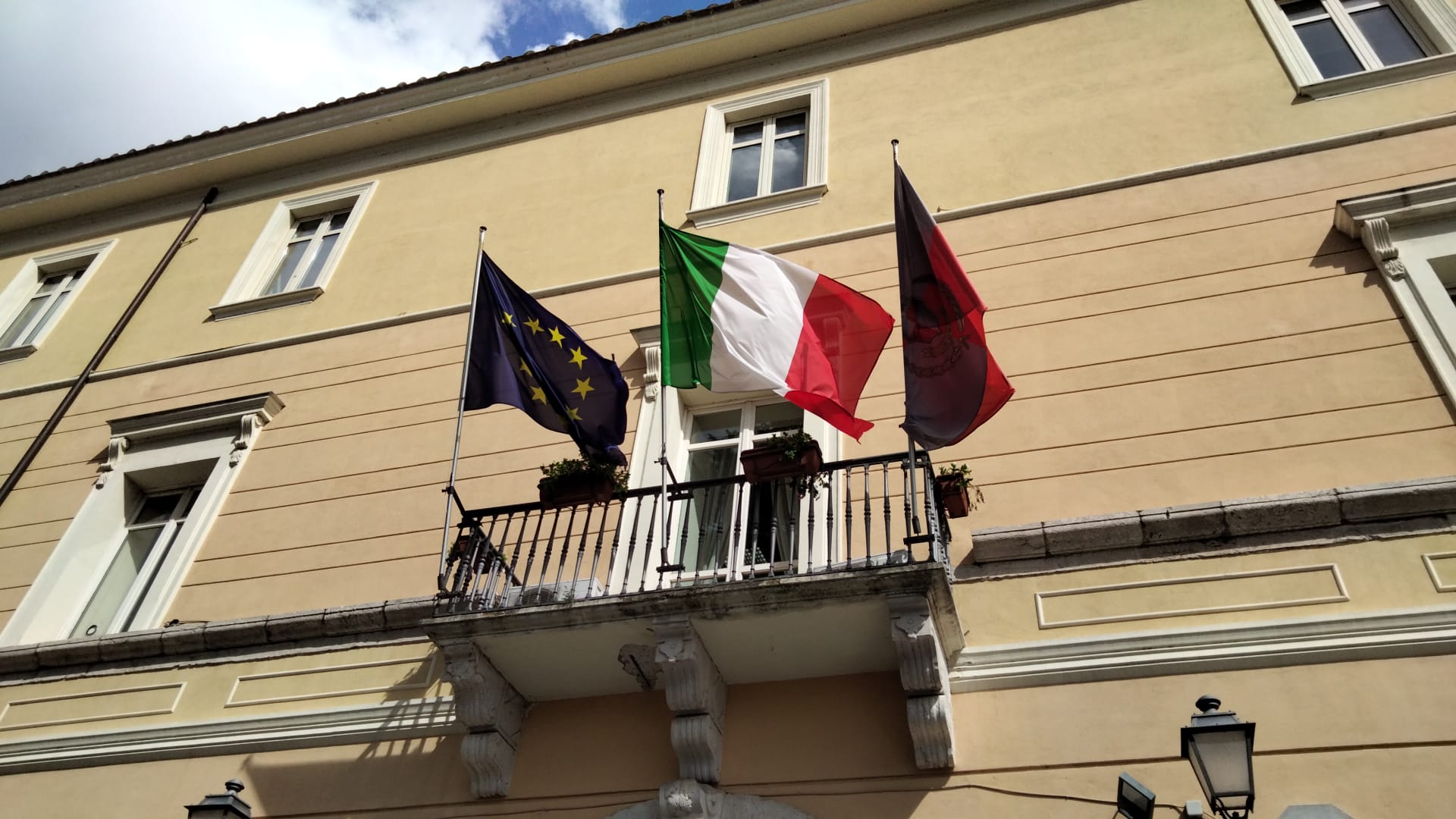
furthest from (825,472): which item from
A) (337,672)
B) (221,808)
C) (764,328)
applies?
(221,808)

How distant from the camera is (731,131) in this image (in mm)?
11352

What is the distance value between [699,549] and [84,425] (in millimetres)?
7337

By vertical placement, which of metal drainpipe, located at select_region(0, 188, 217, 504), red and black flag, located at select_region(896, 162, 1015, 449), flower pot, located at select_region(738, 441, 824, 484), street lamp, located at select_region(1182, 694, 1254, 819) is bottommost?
street lamp, located at select_region(1182, 694, 1254, 819)

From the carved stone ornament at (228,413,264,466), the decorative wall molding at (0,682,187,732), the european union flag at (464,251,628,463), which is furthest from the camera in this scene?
the carved stone ornament at (228,413,264,466)

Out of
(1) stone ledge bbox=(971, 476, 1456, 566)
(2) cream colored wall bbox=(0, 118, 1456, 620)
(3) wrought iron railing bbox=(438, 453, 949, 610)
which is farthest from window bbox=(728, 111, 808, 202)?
(1) stone ledge bbox=(971, 476, 1456, 566)

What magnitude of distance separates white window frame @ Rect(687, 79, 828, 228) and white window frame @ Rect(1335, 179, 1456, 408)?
440 centimetres

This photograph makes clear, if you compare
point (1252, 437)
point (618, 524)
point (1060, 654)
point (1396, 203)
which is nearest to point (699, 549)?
point (618, 524)

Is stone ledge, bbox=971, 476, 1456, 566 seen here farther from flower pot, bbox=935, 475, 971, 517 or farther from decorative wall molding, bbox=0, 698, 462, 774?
decorative wall molding, bbox=0, 698, 462, 774

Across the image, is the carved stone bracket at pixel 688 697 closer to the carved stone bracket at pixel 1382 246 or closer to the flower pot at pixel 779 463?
the flower pot at pixel 779 463

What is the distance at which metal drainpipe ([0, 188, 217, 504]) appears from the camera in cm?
1058

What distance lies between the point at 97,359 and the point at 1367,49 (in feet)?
42.2

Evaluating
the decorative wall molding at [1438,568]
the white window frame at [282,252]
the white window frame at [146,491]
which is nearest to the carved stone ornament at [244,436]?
the white window frame at [146,491]

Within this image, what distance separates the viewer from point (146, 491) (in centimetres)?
1025

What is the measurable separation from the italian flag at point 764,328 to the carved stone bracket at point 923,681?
1.17 metres
